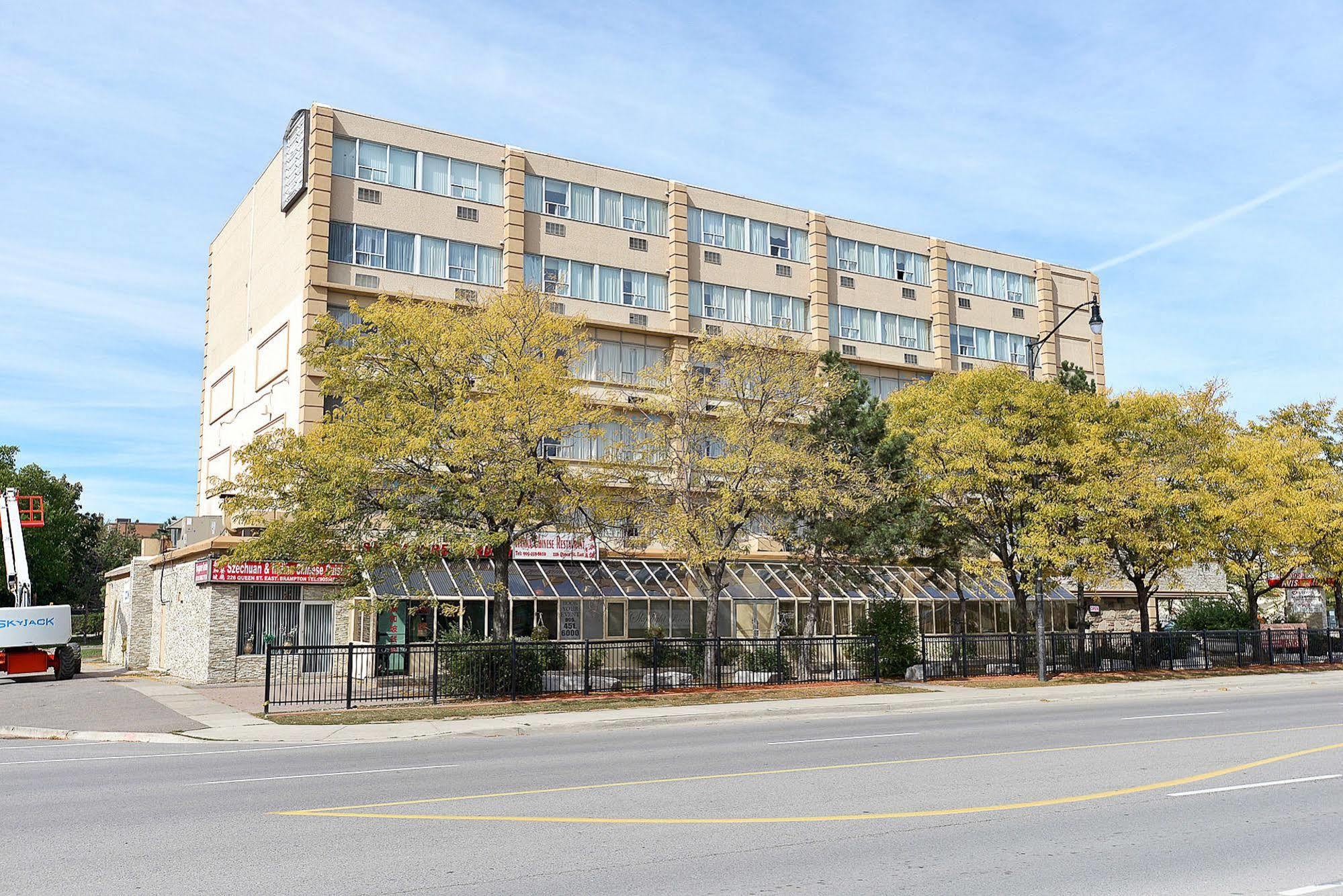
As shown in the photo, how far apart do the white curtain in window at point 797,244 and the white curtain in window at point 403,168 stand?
17689mm

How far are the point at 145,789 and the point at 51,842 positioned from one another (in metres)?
3.25

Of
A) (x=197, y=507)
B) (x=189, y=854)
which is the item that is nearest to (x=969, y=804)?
(x=189, y=854)

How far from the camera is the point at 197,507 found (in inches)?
1893

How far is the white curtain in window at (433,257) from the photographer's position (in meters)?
40.1

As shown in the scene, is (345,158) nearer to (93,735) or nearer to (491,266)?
(491,266)

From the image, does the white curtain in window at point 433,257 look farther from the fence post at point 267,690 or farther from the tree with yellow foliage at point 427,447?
the fence post at point 267,690

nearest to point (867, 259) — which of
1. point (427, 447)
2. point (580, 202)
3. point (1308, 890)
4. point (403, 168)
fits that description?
point (580, 202)

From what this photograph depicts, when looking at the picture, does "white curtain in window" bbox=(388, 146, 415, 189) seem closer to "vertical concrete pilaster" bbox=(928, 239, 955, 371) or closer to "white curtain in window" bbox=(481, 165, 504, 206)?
"white curtain in window" bbox=(481, 165, 504, 206)

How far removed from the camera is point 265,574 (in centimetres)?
3253

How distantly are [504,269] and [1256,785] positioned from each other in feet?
112

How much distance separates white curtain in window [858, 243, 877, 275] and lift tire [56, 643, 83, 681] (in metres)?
36.5

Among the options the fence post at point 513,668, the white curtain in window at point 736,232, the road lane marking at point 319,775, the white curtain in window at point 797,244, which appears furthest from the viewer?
the white curtain in window at point 797,244

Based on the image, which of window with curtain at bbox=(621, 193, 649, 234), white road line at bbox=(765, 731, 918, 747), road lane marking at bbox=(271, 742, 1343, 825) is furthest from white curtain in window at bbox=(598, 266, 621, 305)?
road lane marking at bbox=(271, 742, 1343, 825)

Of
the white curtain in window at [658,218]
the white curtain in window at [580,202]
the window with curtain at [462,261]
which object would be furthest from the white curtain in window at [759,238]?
the window with curtain at [462,261]
